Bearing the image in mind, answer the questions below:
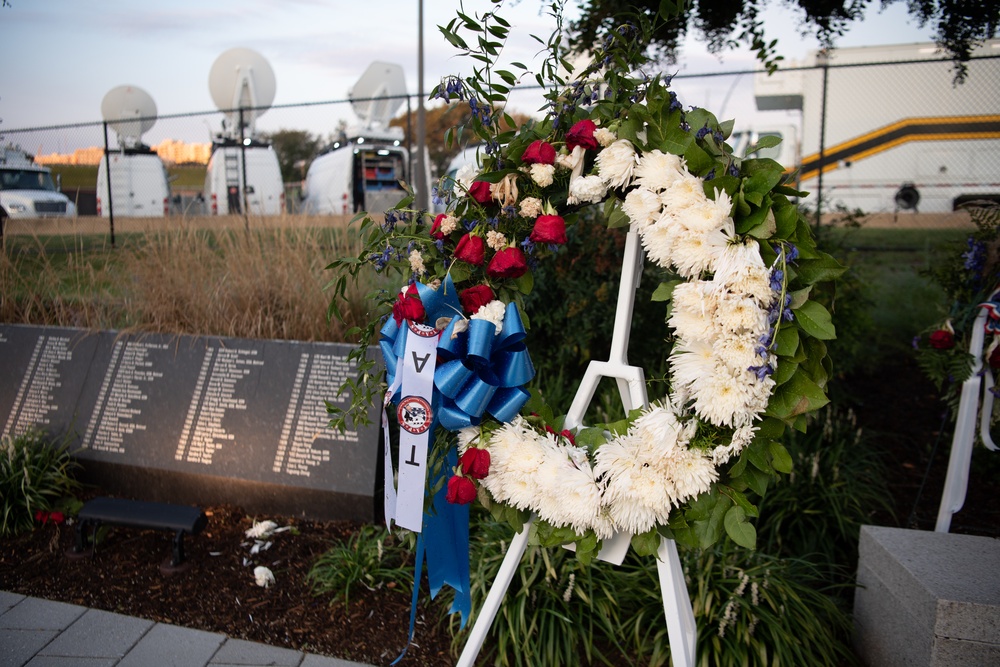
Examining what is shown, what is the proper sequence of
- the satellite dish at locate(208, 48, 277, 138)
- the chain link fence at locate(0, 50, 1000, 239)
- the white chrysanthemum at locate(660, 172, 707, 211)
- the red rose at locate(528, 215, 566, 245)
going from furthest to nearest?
the satellite dish at locate(208, 48, 277, 138)
the chain link fence at locate(0, 50, 1000, 239)
the red rose at locate(528, 215, 566, 245)
the white chrysanthemum at locate(660, 172, 707, 211)

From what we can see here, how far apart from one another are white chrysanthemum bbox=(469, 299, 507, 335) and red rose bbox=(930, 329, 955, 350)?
1963mm

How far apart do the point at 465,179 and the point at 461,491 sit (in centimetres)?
102

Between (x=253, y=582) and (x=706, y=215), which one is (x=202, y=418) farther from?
(x=706, y=215)

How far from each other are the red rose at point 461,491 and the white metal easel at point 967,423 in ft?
6.61

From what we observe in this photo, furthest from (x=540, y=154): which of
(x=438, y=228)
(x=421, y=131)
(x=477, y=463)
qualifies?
(x=421, y=131)

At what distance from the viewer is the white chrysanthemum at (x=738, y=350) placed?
173 centimetres

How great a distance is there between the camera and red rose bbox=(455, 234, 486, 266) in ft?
7.06

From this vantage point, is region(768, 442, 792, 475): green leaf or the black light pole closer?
region(768, 442, 792, 475): green leaf

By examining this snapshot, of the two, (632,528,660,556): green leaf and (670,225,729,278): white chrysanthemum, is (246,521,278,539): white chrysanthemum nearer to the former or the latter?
(632,528,660,556): green leaf

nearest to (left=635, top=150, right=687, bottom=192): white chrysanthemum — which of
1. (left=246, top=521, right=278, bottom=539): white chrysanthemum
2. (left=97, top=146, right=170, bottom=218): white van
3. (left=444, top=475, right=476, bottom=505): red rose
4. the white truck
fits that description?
(left=444, top=475, right=476, bottom=505): red rose

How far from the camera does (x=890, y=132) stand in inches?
420

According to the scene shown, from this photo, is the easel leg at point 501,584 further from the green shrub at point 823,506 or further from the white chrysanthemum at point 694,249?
the green shrub at point 823,506

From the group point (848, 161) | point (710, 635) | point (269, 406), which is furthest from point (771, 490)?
point (848, 161)

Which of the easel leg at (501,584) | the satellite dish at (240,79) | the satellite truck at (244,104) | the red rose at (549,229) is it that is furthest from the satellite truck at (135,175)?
the easel leg at (501,584)
